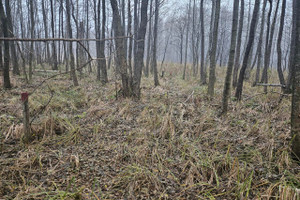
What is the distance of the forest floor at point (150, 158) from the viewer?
236cm

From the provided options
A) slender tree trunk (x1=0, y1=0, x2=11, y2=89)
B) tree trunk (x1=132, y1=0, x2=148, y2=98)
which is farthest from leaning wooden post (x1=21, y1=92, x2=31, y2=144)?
slender tree trunk (x1=0, y1=0, x2=11, y2=89)

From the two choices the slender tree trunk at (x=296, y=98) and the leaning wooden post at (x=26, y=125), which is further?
the leaning wooden post at (x=26, y=125)

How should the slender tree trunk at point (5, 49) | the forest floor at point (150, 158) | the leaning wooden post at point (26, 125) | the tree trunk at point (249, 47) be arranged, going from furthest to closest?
1. the slender tree trunk at point (5, 49)
2. the tree trunk at point (249, 47)
3. the leaning wooden post at point (26, 125)
4. the forest floor at point (150, 158)

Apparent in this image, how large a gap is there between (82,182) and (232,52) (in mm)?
4312

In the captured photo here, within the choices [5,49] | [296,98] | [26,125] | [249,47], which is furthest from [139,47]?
[296,98]

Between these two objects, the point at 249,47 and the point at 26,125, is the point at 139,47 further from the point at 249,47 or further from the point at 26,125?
the point at 26,125

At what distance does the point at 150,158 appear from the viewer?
120 inches

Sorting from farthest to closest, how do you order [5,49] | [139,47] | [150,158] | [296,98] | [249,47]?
[5,49] < [139,47] < [249,47] < [150,158] < [296,98]

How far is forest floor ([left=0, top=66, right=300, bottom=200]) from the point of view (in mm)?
2357

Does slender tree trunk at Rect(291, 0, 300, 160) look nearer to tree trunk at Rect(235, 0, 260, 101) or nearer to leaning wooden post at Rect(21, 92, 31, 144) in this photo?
tree trunk at Rect(235, 0, 260, 101)

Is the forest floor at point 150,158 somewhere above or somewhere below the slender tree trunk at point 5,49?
below

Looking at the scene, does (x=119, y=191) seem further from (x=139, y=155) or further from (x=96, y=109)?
(x=96, y=109)

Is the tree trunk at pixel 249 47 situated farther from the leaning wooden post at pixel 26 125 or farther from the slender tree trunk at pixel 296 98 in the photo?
the leaning wooden post at pixel 26 125

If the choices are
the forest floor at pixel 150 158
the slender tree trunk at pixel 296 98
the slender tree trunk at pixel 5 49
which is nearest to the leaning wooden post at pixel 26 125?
the forest floor at pixel 150 158
